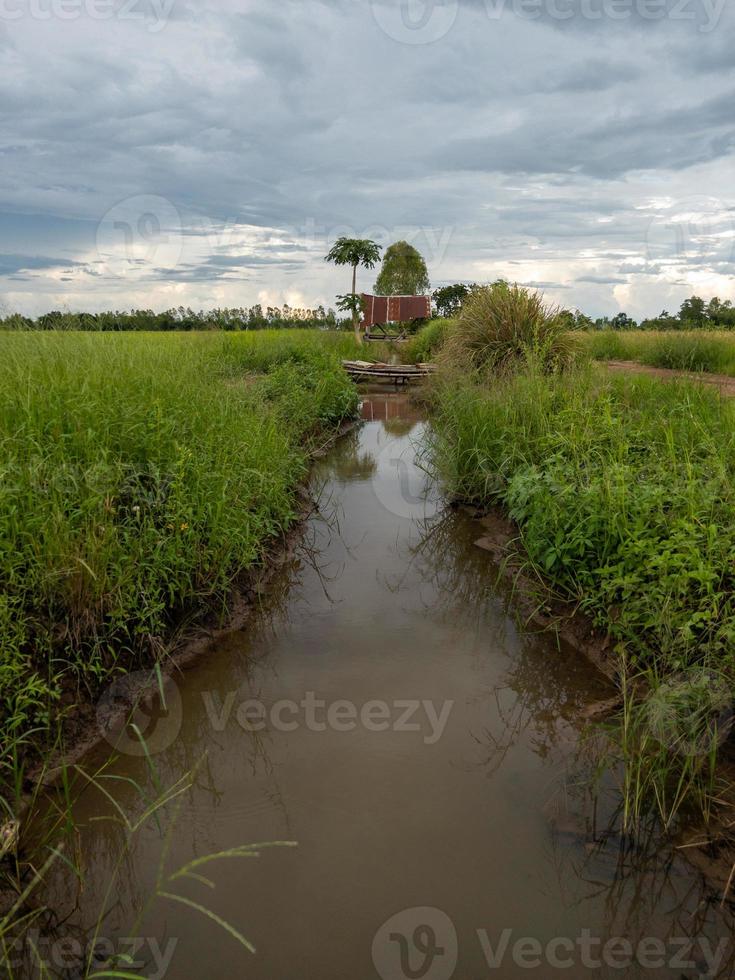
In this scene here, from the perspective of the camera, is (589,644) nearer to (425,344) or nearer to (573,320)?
(573,320)

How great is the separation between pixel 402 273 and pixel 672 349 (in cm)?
2178

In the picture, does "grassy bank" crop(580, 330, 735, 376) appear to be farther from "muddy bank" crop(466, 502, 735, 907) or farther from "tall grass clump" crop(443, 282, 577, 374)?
"muddy bank" crop(466, 502, 735, 907)

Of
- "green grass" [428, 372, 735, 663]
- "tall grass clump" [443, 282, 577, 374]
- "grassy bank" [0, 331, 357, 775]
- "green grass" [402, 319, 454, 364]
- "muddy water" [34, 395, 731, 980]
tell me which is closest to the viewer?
"muddy water" [34, 395, 731, 980]

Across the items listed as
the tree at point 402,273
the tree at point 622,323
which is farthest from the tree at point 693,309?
the tree at point 402,273

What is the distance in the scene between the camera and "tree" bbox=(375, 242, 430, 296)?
32.5 metres

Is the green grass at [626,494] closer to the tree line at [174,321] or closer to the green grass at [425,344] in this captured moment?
the tree line at [174,321]

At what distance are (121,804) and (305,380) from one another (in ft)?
26.3

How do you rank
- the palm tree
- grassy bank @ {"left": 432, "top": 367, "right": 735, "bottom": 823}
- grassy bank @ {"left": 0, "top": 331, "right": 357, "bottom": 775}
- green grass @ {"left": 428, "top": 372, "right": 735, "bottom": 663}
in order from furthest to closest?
the palm tree, green grass @ {"left": 428, "top": 372, "right": 735, "bottom": 663}, grassy bank @ {"left": 0, "top": 331, "right": 357, "bottom": 775}, grassy bank @ {"left": 432, "top": 367, "right": 735, "bottom": 823}

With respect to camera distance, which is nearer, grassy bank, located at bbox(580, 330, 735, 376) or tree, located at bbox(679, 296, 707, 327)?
grassy bank, located at bbox(580, 330, 735, 376)

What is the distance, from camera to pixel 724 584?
3418 millimetres

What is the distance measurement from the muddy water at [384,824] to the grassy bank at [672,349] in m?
7.83

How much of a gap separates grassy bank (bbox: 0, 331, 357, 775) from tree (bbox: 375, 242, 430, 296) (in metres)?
27.8

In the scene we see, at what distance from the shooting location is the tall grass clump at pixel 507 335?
9.55 meters

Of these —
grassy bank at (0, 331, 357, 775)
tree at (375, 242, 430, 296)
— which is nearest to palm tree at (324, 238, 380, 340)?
tree at (375, 242, 430, 296)
